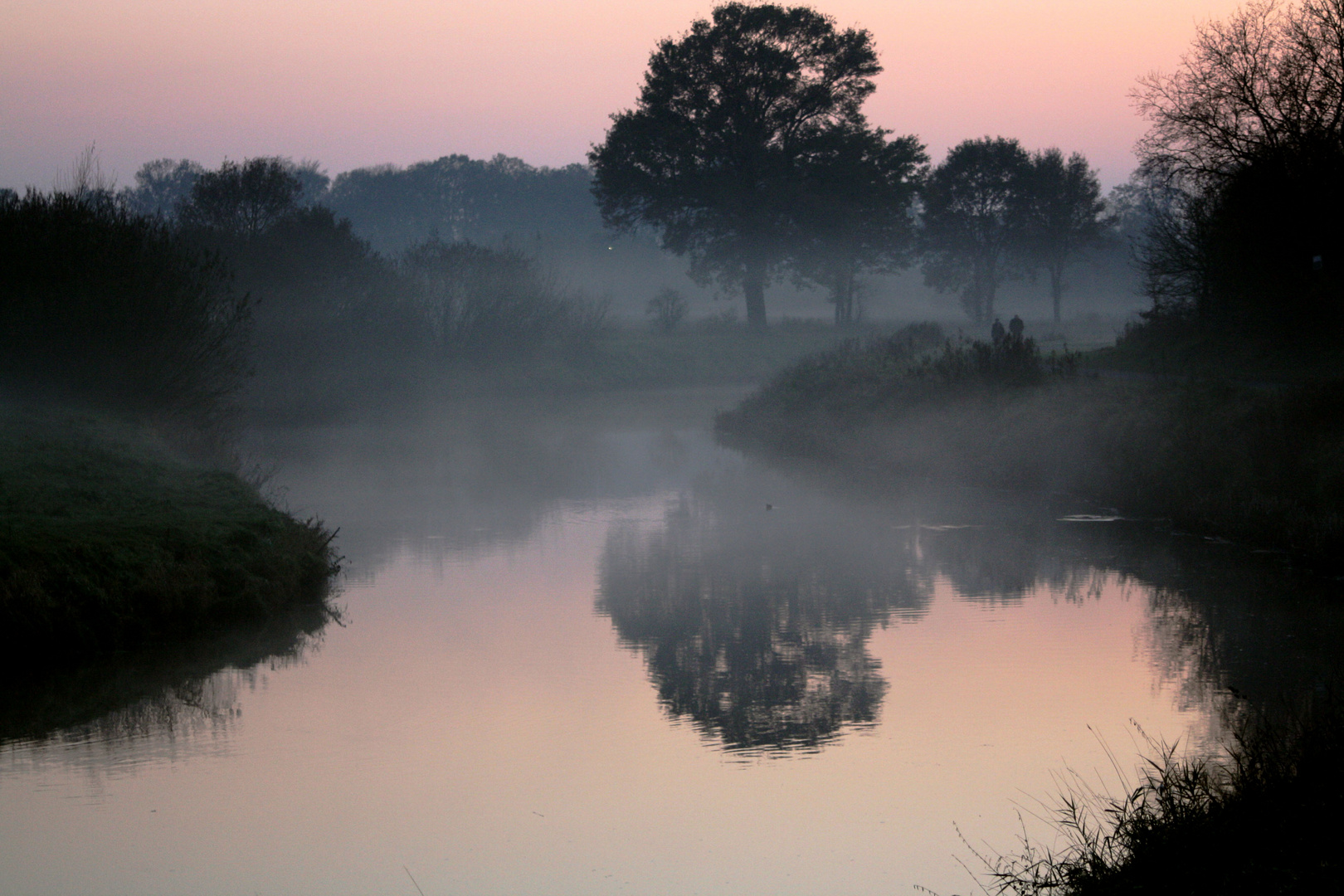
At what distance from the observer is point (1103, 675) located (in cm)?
1201

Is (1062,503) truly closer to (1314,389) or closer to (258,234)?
(1314,389)

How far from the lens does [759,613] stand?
14.9 meters

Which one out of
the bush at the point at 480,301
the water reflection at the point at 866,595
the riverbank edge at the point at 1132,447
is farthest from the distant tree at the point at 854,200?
the water reflection at the point at 866,595

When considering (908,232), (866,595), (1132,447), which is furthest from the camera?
(908,232)

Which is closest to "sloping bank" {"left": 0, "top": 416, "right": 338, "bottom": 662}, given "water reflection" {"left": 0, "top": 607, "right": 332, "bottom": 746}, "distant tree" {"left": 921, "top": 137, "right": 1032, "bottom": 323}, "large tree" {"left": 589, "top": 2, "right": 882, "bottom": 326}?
"water reflection" {"left": 0, "top": 607, "right": 332, "bottom": 746}

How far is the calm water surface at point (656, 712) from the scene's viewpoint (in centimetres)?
801

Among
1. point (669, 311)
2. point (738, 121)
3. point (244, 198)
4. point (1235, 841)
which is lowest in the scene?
point (1235, 841)

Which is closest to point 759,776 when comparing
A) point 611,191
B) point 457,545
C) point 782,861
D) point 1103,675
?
point 782,861

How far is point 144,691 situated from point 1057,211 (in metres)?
70.2

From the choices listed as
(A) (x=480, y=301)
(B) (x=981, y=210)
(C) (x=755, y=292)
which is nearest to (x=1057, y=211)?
(B) (x=981, y=210)

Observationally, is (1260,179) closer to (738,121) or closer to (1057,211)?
(738,121)

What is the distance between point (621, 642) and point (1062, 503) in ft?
36.3

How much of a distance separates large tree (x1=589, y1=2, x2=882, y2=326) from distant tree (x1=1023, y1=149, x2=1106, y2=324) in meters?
17.9

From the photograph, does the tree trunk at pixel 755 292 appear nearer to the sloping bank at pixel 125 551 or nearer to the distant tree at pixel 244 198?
the distant tree at pixel 244 198
